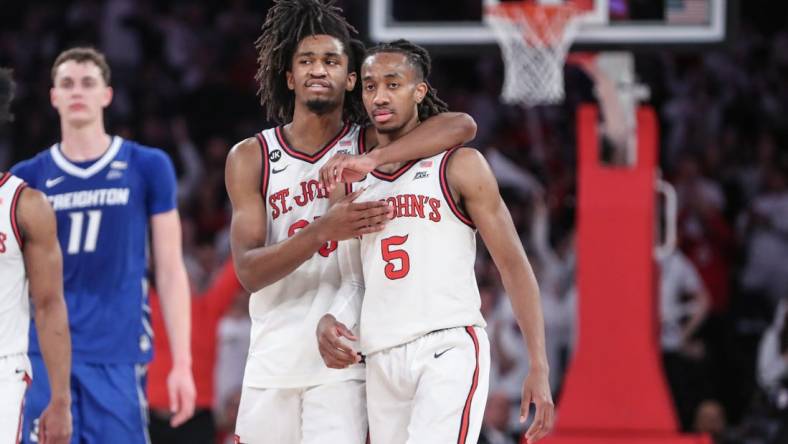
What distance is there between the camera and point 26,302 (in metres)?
5.14

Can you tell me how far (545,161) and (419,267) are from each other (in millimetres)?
8776

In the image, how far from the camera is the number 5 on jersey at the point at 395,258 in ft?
15.8

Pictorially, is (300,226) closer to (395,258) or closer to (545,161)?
(395,258)

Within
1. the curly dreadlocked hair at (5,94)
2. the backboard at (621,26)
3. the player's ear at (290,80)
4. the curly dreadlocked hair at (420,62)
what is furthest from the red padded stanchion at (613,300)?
the curly dreadlocked hair at (5,94)

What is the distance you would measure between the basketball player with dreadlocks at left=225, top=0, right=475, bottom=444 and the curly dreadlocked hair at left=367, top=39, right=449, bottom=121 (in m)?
0.21

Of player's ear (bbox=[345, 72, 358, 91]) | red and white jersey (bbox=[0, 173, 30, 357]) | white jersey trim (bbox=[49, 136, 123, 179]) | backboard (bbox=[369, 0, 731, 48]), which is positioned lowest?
red and white jersey (bbox=[0, 173, 30, 357])

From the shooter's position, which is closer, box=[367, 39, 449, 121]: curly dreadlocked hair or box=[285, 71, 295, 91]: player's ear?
box=[367, 39, 449, 121]: curly dreadlocked hair

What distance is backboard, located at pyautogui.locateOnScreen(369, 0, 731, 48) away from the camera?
336 inches

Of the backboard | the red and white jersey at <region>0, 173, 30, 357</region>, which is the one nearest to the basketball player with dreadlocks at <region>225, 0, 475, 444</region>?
the red and white jersey at <region>0, 173, 30, 357</region>

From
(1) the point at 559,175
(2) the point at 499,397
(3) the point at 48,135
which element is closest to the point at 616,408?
(2) the point at 499,397

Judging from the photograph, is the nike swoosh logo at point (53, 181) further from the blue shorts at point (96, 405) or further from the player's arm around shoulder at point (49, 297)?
the player's arm around shoulder at point (49, 297)

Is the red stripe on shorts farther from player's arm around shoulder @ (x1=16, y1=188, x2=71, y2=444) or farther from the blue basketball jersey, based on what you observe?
the blue basketball jersey

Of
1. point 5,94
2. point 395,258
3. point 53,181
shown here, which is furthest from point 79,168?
point 395,258

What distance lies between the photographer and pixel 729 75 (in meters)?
14.0
